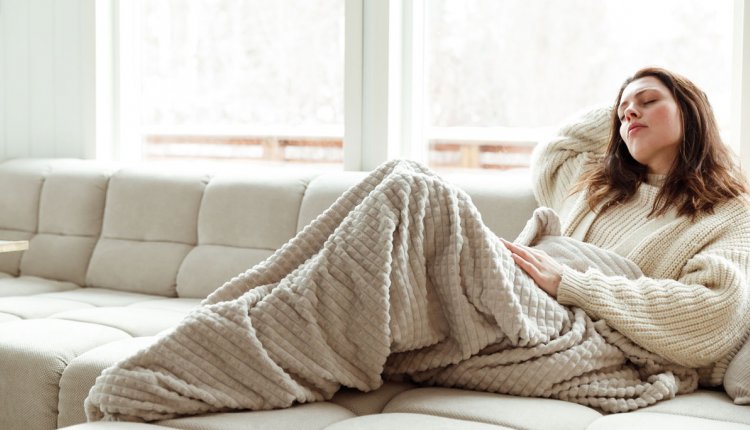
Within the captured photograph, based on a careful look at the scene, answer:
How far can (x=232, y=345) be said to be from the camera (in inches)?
→ 73.9

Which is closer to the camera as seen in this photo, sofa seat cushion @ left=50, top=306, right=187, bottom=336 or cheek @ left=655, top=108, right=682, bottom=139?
cheek @ left=655, top=108, right=682, bottom=139

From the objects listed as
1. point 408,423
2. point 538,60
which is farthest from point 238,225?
point 408,423

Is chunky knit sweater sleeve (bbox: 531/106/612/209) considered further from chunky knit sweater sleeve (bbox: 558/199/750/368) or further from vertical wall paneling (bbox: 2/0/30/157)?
vertical wall paneling (bbox: 2/0/30/157)

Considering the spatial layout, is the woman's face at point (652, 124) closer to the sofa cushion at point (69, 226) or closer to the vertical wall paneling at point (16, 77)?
the sofa cushion at point (69, 226)

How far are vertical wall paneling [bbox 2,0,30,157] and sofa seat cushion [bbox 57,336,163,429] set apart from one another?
7.14 feet

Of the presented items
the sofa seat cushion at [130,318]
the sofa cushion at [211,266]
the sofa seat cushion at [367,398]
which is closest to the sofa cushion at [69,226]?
the sofa cushion at [211,266]

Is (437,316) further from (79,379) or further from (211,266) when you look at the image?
(211,266)

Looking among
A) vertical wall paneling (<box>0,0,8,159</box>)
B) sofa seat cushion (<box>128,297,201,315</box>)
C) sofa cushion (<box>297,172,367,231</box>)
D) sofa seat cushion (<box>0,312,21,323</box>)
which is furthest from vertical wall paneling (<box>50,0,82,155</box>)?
sofa cushion (<box>297,172,367,231</box>)

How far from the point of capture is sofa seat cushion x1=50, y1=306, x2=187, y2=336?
8.73 ft

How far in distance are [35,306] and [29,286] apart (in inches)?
16.9

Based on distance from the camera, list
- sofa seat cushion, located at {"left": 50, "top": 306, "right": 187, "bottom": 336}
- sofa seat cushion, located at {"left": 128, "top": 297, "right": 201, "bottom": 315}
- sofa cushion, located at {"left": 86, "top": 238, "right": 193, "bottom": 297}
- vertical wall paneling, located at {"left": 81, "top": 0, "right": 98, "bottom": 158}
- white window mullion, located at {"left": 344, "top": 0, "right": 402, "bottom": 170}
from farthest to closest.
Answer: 1. vertical wall paneling, located at {"left": 81, "top": 0, "right": 98, "bottom": 158}
2. white window mullion, located at {"left": 344, "top": 0, "right": 402, "bottom": 170}
3. sofa cushion, located at {"left": 86, "top": 238, "right": 193, "bottom": 297}
4. sofa seat cushion, located at {"left": 128, "top": 297, "right": 201, "bottom": 315}
5. sofa seat cushion, located at {"left": 50, "top": 306, "right": 187, "bottom": 336}

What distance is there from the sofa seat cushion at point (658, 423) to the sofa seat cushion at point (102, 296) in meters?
1.78

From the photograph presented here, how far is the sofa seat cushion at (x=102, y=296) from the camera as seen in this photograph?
10.1 feet

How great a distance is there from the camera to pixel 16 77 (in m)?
4.26
